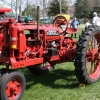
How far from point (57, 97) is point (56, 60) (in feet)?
3.15

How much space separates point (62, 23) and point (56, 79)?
130cm

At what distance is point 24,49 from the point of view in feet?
15.2

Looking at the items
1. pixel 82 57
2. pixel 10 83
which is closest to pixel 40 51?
pixel 82 57

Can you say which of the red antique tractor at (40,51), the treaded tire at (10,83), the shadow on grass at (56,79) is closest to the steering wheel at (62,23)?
the red antique tractor at (40,51)

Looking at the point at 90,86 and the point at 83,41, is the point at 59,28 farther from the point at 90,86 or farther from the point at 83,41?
the point at 90,86

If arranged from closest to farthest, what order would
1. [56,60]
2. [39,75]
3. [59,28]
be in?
[56,60] → [59,28] → [39,75]

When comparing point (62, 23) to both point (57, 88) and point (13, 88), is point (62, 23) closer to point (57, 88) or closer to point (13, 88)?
point (57, 88)

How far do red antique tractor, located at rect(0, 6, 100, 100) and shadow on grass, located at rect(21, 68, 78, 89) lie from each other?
17 centimetres

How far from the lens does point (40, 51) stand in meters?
5.08

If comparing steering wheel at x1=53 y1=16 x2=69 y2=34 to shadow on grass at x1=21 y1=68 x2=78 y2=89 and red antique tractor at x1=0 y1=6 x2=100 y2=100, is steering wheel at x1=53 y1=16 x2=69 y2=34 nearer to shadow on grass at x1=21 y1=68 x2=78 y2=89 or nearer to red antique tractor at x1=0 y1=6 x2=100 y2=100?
red antique tractor at x1=0 y1=6 x2=100 y2=100

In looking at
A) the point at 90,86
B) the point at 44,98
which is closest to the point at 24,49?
the point at 44,98

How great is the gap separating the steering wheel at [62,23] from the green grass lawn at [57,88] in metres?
1.13

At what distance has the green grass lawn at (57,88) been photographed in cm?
480

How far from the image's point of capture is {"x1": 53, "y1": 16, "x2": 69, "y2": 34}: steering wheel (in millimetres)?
5821
